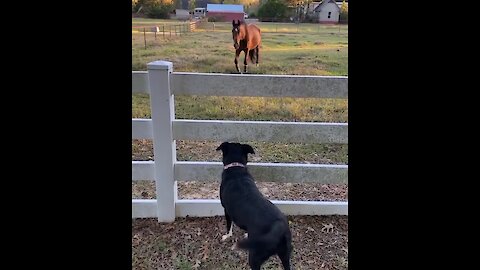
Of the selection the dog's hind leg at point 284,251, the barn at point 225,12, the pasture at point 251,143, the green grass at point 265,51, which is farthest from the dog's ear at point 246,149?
the barn at point 225,12

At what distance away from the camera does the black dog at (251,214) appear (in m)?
1.27

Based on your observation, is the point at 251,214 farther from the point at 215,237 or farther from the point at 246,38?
the point at 246,38

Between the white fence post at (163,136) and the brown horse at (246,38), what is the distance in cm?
36

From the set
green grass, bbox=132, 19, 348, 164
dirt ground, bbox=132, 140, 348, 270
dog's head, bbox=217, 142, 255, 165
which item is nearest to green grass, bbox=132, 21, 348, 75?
green grass, bbox=132, 19, 348, 164

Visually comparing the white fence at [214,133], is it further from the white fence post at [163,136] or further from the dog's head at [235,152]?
the dog's head at [235,152]

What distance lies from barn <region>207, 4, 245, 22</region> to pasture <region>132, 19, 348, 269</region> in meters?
0.04

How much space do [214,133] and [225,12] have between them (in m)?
0.66

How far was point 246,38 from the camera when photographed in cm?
124

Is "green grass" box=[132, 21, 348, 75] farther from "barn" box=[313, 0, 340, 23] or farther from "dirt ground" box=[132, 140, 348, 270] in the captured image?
"dirt ground" box=[132, 140, 348, 270]

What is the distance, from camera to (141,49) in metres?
A: 1.24
